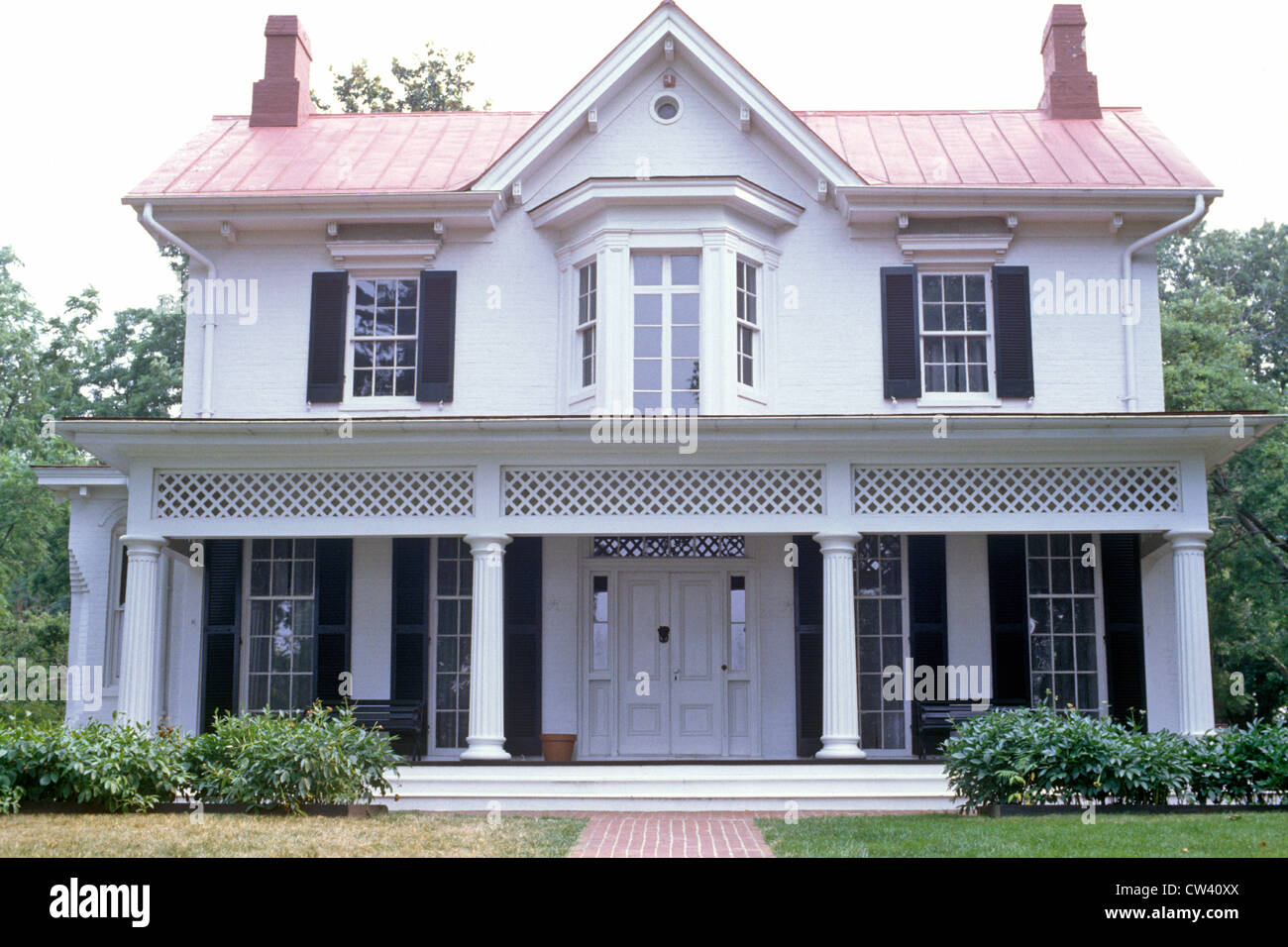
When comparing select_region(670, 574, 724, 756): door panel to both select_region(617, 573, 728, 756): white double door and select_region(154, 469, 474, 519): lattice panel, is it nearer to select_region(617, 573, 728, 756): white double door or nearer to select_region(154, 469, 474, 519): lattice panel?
select_region(617, 573, 728, 756): white double door

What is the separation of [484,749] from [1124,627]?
23.8 ft

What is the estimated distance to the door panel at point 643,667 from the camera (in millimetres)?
14828

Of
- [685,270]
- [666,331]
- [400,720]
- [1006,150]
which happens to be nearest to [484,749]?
[400,720]

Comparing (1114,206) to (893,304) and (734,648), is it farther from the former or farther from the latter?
(734,648)

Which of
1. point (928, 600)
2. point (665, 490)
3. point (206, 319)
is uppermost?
point (206, 319)

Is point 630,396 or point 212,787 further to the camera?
point 630,396

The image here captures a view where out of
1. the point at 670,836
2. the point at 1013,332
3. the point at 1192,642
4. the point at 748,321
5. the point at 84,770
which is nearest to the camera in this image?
the point at 84,770

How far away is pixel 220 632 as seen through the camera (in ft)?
48.6

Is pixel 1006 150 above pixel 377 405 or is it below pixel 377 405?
above

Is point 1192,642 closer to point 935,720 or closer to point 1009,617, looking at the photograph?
point 1009,617
